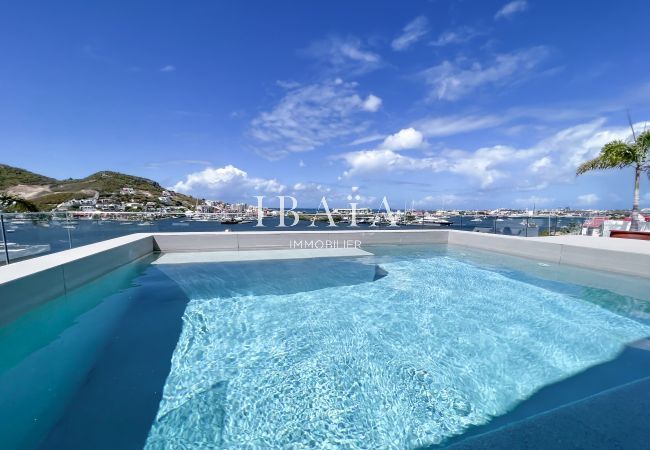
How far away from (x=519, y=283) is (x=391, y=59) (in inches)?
354

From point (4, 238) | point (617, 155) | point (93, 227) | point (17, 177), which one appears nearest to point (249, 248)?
point (93, 227)

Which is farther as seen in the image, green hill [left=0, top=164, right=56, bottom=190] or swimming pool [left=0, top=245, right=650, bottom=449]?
green hill [left=0, top=164, right=56, bottom=190]

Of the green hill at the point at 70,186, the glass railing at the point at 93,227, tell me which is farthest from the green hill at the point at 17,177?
the glass railing at the point at 93,227

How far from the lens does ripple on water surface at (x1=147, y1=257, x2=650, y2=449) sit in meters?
1.85

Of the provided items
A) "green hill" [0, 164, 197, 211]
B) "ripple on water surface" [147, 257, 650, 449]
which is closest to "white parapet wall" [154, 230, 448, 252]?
"ripple on water surface" [147, 257, 650, 449]

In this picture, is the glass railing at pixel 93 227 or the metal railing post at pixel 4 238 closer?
the metal railing post at pixel 4 238

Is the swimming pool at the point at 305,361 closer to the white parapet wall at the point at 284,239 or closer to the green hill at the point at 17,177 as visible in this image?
the white parapet wall at the point at 284,239

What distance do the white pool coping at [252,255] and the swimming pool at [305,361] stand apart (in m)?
1.65

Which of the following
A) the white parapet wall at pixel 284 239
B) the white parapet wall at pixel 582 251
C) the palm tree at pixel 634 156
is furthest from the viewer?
the palm tree at pixel 634 156

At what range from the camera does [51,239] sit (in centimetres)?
514

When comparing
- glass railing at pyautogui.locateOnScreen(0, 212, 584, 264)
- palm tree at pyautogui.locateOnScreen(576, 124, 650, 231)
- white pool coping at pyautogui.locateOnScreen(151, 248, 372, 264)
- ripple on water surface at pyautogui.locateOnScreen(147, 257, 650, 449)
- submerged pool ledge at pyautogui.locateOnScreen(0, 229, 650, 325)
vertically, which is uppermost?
palm tree at pyautogui.locateOnScreen(576, 124, 650, 231)

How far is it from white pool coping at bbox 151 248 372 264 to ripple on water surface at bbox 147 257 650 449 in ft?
7.54

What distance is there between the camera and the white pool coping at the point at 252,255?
6.67 metres

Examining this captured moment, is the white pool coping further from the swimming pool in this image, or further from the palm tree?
the palm tree
